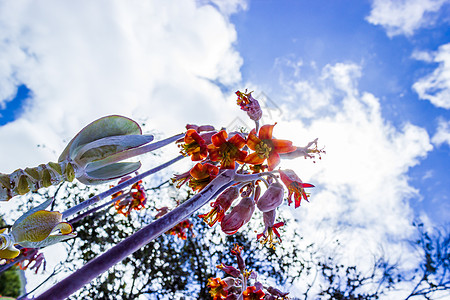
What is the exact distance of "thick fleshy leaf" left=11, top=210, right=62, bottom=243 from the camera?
1.12 metres

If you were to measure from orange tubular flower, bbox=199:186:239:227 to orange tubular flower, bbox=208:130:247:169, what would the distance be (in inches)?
6.7

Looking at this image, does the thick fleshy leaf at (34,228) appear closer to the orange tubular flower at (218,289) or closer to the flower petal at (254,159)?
the flower petal at (254,159)

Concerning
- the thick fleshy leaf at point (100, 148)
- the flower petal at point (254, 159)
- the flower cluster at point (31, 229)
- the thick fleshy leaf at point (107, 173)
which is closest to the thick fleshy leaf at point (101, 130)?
the thick fleshy leaf at point (100, 148)

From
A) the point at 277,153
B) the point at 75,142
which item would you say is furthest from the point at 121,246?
the point at 277,153

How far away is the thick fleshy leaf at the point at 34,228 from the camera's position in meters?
1.12

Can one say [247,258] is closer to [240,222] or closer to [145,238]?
[240,222]

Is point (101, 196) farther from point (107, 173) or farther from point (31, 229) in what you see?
point (31, 229)

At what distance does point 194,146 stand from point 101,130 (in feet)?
2.06

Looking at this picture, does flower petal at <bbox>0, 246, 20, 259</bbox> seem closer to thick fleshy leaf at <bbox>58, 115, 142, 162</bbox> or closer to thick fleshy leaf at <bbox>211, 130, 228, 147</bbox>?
thick fleshy leaf at <bbox>58, 115, 142, 162</bbox>

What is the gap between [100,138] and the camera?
1464mm

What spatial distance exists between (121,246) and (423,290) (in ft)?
33.7

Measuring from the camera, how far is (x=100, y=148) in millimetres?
1390

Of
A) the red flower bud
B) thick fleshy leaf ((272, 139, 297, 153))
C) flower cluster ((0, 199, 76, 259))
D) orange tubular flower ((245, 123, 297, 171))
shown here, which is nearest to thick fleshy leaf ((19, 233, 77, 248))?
flower cluster ((0, 199, 76, 259))

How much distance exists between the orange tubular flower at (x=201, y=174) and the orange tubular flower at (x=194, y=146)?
13 centimetres
